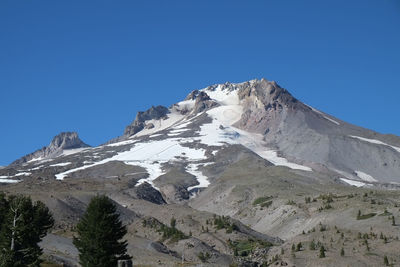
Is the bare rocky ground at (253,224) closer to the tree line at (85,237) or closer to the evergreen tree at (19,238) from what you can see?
the evergreen tree at (19,238)

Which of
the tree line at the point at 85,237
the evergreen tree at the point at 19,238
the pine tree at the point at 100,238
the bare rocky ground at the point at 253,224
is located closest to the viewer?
the pine tree at the point at 100,238

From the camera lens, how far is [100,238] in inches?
1937

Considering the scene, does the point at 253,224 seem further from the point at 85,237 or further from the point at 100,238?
the point at 100,238

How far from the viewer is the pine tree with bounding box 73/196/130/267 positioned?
48.7 metres

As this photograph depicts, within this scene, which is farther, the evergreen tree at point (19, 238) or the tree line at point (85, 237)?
the evergreen tree at point (19, 238)

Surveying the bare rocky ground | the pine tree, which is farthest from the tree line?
the bare rocky ground

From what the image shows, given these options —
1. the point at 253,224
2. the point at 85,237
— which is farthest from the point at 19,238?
the point at 253,224

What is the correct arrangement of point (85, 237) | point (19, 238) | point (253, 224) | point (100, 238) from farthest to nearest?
point (253, 224)
point (19, 238)
point (85, 237)
point (100, 238)

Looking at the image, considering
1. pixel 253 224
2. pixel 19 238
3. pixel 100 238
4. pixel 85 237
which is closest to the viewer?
pixel 100 238

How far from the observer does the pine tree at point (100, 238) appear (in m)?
48.7

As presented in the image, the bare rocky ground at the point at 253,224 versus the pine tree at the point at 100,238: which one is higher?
the bare rocky ground at the point at 253,224

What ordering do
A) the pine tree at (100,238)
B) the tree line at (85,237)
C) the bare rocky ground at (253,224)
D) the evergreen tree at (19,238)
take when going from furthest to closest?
1. the bare rocky ground at (253,224)
2. the evergreen tree at (19,238)
3. the tree line at (85,237)
4. the pine tree at (100,238)

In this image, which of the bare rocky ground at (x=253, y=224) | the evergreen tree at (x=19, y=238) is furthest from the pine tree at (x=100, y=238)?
the bare rocky ground at (x=253, y=224)

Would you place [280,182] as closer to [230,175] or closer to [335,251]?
[230,175]
